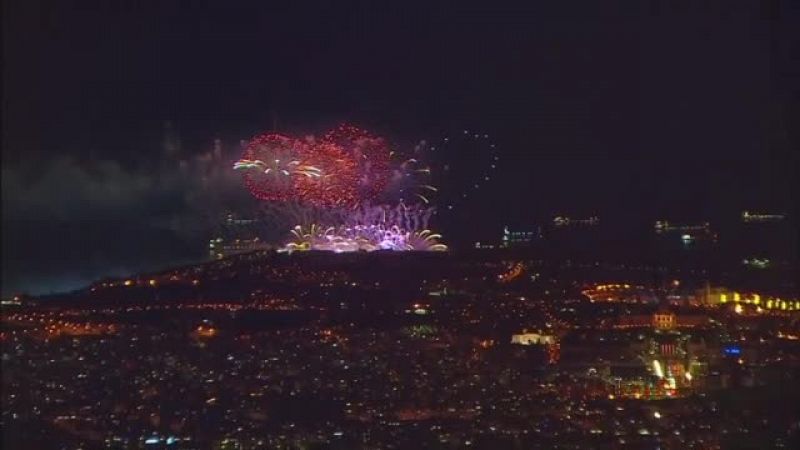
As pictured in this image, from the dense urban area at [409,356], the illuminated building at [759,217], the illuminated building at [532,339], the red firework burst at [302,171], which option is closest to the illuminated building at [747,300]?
the dense urban area at [409,356]

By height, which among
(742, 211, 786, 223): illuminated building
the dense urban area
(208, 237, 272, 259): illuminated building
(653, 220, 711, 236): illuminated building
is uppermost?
(742, 211, 786, 223): illuminated building

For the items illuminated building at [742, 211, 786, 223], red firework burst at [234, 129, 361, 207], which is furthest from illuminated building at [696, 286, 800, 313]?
red firework burst at [234, 129, 361, 207]

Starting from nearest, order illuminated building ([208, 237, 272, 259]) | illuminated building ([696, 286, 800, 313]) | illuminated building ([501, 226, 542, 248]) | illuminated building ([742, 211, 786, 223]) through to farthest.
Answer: illuminated building ([696, 286, 800, 313]) → illuminated building ([742, 211, 786, 223]) → illuminated building ([208, 237, 272, 259]) → illuminated building ([501, 226, 542, 248])

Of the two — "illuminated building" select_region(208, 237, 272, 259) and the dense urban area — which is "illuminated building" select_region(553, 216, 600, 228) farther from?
"illuminated building" select_region(208, 237, 272, 259)

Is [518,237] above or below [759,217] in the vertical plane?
below

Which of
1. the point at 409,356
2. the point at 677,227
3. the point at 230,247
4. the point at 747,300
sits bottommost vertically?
the point at 409,356

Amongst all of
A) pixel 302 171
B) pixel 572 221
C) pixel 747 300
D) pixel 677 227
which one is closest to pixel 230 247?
pixel 302 171

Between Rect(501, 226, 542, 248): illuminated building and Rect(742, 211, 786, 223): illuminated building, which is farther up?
Rect(742, 211, 786, 223): illuminated building

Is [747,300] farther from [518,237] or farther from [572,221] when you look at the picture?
[572,221]

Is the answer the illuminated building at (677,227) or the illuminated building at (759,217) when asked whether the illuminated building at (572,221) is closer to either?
the illuminated building at (677,227)
